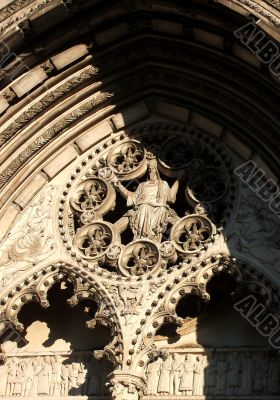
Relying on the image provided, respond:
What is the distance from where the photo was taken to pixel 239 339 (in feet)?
33.5

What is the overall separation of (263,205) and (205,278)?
0.98 meters

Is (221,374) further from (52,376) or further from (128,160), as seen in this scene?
(128,160)

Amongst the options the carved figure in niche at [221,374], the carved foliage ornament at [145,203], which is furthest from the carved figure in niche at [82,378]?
the carved figure in niche at [221,374]

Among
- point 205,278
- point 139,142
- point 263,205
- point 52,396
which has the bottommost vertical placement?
point 52,396

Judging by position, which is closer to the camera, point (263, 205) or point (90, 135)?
point (263, 205)

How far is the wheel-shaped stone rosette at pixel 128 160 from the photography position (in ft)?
36.3

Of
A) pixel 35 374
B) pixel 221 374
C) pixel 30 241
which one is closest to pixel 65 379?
pixel 35 374

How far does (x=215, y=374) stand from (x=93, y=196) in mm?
2414

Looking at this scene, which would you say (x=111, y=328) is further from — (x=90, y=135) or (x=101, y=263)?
(x=90, y=135)

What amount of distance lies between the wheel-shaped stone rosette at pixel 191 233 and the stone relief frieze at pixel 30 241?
1.35m

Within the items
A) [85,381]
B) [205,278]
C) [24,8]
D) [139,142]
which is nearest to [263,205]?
[205,278]

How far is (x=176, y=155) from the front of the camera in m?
11.1

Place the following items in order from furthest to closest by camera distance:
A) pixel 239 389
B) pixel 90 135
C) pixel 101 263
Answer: pixel 90 135 < pixel 101 263 < pixel 239 389

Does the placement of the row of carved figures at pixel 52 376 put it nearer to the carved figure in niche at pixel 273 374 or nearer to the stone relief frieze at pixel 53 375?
the stone relief frieze at pixel 53 375
